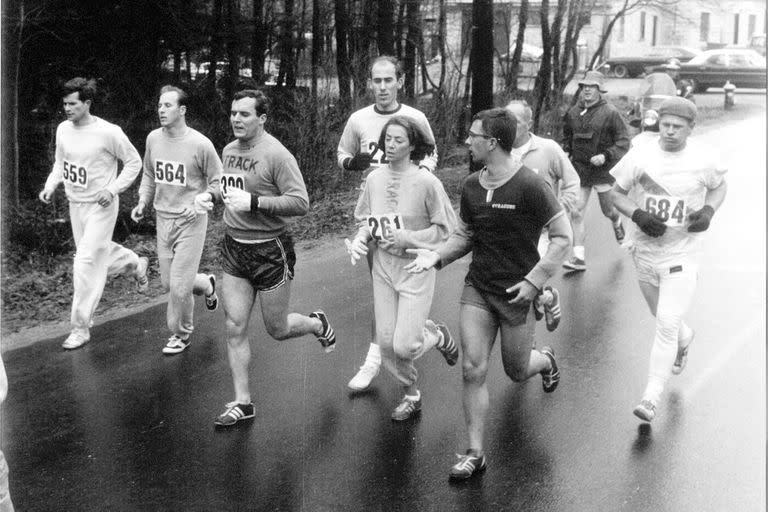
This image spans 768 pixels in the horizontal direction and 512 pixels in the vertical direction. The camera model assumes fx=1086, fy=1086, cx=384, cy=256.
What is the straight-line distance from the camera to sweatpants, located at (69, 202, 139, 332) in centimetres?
→ 841

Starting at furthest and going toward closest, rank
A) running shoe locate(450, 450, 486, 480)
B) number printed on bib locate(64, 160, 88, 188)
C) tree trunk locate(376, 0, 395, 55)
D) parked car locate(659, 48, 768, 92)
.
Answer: parked car locate(659, 48, 768, 92)
tree trunk locate(376, 0, 395, 55)
number printed on bib locate(64, 160, 88, 188)
running shoe locate(450, 450, 486, 480)

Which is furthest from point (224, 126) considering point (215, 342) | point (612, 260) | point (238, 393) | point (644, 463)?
point (644, 463)

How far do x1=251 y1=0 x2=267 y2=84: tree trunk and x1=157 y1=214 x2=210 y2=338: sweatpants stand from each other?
38.8 ft

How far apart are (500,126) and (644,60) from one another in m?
43.6

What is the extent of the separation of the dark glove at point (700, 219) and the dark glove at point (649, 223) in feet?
0.55

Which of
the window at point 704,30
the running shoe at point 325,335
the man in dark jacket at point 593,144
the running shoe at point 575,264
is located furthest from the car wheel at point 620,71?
the running shoe at point 325,335

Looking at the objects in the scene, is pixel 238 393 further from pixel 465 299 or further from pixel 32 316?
pixel 32 316

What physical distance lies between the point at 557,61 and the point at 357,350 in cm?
2121

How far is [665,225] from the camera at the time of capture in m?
6.69

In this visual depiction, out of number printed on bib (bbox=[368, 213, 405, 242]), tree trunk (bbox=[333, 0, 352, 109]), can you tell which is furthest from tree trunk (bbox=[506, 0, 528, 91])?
number printed on bib (bbox=[368, 213, 405, 242])

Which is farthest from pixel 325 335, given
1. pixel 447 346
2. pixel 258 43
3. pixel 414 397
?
pixel 258 43

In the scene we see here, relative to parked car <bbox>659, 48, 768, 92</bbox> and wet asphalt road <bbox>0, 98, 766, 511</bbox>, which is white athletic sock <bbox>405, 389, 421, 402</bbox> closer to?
wet asphalt road <bbox>0, 98, 766, 511</bbox>

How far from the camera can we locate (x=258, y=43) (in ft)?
64.2

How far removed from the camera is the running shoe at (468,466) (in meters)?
5.60
